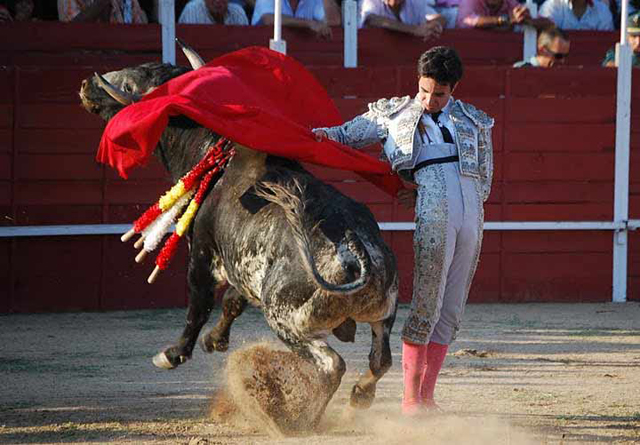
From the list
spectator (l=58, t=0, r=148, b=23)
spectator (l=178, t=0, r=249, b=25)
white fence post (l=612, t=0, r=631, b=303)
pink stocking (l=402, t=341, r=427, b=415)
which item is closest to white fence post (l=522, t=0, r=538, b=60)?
white fence post (l=612, t=0, r=631, b=303)

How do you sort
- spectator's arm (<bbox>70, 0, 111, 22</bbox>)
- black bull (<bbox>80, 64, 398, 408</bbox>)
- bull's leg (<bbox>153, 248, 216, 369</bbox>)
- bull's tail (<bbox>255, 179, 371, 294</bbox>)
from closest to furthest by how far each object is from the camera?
bull's tail (<bbox>255, 179, 371, 294</bbox>)
black bull (<bbox>80, 64, 398, 408</bbox>)
bull's leg (<bbox>153, 248, 216, 369</bbox>)
spectator's arm (<bbox>70, 0, 111, 22</bbox>)

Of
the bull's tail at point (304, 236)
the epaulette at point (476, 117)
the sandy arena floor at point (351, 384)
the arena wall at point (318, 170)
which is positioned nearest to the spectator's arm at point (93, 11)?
the arena wall at point (318, 170)

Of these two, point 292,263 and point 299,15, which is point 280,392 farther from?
point 299,15

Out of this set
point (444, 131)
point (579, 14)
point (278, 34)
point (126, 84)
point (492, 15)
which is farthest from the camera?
point (579, 14)

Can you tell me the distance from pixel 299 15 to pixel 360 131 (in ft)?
12.8

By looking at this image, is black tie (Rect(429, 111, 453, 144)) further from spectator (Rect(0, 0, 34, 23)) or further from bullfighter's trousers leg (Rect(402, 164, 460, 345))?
spectator (Rect(0, 0, 34, 23))

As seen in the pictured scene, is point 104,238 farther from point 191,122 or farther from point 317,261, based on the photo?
point 317,261

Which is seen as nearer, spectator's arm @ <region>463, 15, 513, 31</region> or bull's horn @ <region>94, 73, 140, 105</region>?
bull's horn @ <region>94, 73, 140, 105</region>

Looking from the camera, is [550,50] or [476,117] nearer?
[476,117]

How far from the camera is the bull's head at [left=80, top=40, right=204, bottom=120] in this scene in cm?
499

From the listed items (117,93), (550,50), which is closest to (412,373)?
(117,93)

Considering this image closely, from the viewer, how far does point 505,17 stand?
862cm

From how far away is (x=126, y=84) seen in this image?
518cm

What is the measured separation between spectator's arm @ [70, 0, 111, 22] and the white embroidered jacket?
3.73 metres
